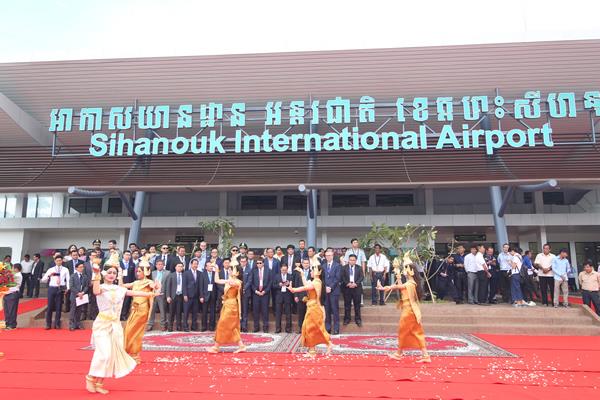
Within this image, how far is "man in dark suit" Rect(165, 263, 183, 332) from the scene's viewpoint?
880cm

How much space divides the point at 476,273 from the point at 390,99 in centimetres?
621

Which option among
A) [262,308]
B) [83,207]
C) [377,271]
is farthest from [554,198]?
[83,207]

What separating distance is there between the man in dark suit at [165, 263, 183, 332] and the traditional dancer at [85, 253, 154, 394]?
363 cm

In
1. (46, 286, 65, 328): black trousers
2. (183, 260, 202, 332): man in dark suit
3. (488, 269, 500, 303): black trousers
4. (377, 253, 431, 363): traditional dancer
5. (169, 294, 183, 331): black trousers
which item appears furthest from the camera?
(488, 269, 500, 303): black trousers

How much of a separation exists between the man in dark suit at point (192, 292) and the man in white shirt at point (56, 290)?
2.84 m

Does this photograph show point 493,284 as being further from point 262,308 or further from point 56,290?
point 56,290

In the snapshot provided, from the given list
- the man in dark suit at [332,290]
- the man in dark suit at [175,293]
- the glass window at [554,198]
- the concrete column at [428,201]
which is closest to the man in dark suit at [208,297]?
the man in dark suit at [175,293]

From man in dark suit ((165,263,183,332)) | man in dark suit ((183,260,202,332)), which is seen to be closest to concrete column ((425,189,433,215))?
man in dark suit ((183,260,202,332))

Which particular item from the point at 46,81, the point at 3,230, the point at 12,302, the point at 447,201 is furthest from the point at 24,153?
the point at 447,201

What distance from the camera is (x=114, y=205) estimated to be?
70.3ft

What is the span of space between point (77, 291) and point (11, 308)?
4.69 feet

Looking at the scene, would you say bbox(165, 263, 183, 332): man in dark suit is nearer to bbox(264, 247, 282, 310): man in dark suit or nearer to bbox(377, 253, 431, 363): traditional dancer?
bbox(264, 247, 282, 310): man in dark suit

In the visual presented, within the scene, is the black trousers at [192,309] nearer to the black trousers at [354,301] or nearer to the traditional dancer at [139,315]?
the traditional dancer at [139,315]

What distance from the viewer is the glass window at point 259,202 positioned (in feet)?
68.2
